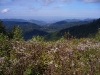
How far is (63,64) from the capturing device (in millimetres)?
7789

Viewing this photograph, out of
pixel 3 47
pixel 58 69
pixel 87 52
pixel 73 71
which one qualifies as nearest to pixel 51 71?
pixel 58 69

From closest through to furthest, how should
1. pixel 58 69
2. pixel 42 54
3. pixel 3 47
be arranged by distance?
1. pixel 58 69
2. pixel 42 54
3. pixel 3 47

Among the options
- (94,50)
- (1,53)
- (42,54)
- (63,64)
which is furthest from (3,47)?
(94,50)

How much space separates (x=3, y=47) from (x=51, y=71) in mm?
3863

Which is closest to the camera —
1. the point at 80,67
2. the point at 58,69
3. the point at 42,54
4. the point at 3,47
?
the point at 58,69

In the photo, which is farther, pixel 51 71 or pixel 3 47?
pixel 3 47

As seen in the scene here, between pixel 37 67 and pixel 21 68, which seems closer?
pixel 21 68

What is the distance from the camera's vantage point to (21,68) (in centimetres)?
744

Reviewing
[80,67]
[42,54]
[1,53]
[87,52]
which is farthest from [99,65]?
[1,53]

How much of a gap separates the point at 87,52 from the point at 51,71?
3.11 meters

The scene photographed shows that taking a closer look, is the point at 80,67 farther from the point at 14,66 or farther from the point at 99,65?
the point at 14,66

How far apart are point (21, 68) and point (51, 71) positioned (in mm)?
1137

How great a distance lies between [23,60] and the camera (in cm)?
780

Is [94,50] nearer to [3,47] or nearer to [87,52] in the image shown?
[87,52]
